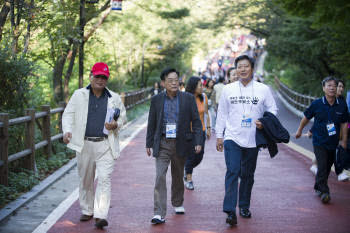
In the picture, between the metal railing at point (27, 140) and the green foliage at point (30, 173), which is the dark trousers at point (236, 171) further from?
the metal railing at point (27, 140)

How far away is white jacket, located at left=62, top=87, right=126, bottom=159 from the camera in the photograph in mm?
6352

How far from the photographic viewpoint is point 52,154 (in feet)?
38.6

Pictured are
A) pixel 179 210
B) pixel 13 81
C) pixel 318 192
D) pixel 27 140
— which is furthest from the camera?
pixel 13 81

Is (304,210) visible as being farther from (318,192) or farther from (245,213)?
(318,192)

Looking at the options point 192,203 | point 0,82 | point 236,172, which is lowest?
point 192,203

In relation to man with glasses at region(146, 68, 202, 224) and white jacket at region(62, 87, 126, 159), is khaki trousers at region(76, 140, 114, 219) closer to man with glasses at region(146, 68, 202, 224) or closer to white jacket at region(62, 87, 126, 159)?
white jacket at region(62, 87, 126, 159)

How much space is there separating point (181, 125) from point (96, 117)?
3.35 feet

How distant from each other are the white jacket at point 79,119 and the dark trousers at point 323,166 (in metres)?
3.10

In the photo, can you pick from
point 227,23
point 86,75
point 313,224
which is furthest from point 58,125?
point 227,23

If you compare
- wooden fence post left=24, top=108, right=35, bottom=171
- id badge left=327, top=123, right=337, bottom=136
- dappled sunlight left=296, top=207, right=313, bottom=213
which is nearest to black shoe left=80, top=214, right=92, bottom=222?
dappled sunlight left=296, top=207, right=313, bottom=213

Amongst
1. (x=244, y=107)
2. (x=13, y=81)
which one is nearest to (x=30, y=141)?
(x=13, y=81)

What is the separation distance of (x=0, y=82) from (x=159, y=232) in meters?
4.96

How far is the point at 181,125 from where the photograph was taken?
6652 mm

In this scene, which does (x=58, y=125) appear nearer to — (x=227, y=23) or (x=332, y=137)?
(x=332, y=137)
